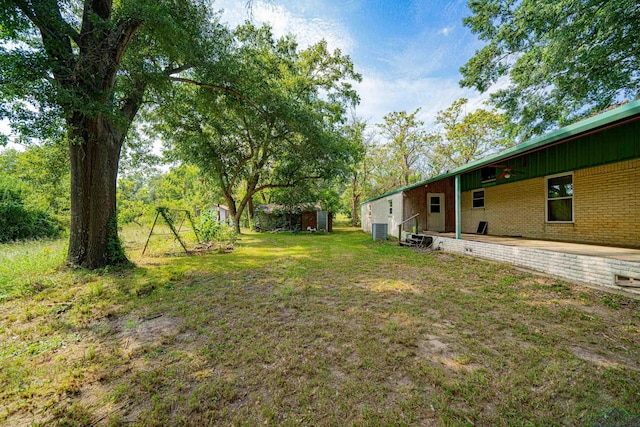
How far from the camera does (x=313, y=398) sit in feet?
6.43

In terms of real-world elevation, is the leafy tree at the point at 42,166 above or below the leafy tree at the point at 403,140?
below

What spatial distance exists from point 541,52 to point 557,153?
158 inches

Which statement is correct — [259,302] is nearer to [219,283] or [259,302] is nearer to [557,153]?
[219,283]

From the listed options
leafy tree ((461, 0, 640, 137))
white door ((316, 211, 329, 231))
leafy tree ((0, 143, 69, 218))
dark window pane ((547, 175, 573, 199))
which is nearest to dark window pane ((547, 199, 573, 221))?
dark window pane ((547, 175, 573, 199))

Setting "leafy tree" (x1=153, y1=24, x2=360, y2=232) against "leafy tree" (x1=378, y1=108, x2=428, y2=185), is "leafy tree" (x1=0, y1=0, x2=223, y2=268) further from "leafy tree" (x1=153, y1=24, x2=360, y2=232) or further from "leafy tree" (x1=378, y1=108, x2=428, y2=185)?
"leafy tree" (x1=378, y1=108, x2=428, y2=185)

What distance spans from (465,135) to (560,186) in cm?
1606

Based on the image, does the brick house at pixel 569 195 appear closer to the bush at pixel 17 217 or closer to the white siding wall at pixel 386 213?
the white siding wall at pixel 386 213

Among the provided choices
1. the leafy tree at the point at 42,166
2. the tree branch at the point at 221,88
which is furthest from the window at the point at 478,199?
the leafy tree at the point at 42,166

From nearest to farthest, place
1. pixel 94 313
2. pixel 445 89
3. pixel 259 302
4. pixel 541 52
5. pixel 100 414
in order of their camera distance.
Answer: pixel 100 414 < pixel 94 313 < pixel 259 302 < pixel 541 52 < pixel 445 89

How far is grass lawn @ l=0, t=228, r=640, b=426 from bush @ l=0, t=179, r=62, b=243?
11374mm

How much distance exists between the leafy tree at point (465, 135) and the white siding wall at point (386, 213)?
10.3m

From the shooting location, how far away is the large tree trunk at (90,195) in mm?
5859

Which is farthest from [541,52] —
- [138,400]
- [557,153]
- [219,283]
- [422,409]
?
[138,400]

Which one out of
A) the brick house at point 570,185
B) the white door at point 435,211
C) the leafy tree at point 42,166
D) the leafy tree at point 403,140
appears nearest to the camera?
the brick house at point 570,185
